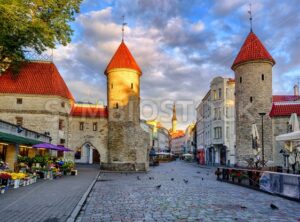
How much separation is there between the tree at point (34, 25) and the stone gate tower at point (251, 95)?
1886 cm

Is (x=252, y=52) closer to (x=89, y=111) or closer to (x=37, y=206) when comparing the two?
(x=89, y=111)

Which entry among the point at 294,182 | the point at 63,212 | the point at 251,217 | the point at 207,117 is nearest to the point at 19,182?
the point at 63,212

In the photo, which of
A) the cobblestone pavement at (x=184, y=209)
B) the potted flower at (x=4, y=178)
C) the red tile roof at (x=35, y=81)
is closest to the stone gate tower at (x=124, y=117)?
the red tile roof at (x=35, y=81)

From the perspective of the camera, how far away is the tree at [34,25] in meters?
23.2

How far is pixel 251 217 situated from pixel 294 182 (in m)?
5.05

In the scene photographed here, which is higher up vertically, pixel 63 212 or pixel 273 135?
pixel 273 135

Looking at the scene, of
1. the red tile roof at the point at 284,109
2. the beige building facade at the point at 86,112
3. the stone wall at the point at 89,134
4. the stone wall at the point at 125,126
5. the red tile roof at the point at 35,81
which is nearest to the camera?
the red tile roof at the point at 284,109

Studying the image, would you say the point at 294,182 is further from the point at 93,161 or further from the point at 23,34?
the point at 93,161

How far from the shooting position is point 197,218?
9906 millimetres

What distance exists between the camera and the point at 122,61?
41469mm

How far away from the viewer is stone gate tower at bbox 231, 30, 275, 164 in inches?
1348

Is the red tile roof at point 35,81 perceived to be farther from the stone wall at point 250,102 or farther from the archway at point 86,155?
the stone wall at point 250,102

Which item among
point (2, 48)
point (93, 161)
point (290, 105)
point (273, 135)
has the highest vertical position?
point (2, 48)

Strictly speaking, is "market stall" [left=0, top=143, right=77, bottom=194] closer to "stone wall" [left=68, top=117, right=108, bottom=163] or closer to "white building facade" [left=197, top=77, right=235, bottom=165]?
"stone wall" [left=68, top=117, right=108, bottom=163]
